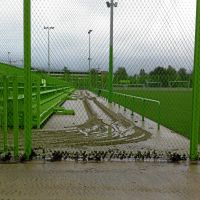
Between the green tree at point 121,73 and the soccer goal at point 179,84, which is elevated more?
the green tree at point 121,73

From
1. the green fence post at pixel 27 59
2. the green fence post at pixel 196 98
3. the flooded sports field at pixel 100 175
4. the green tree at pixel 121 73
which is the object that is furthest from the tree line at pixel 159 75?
the green fence post at pixel 27 59

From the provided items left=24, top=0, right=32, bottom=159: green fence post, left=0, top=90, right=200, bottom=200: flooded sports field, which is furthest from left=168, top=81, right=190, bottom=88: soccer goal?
left=24, top=0, right=32, bottom=159: green fence post

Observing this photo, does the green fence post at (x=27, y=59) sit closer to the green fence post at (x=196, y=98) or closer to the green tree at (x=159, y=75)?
the green tree at (x=159, y=75)

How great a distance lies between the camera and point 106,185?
5.51 m

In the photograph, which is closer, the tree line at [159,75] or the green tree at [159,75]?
the tree line at [159,75]

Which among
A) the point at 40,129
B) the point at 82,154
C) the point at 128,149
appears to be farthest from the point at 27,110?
the point at 40,129

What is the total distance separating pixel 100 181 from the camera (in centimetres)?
569

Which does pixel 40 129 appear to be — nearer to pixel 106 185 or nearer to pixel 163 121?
pixel 163 121

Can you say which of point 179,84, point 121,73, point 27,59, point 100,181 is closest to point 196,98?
point 179,84

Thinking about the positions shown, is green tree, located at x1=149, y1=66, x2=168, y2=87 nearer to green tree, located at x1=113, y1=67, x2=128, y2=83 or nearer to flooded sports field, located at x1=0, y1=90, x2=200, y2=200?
green tree, located at x1=113, y1=67, x2=128, y2=83

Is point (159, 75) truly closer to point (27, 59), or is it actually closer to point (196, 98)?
point (196, 98)

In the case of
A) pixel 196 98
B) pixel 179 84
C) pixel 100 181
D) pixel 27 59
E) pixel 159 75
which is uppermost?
pixel 27 59

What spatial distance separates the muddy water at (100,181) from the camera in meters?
5.09

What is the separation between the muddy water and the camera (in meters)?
5.09
